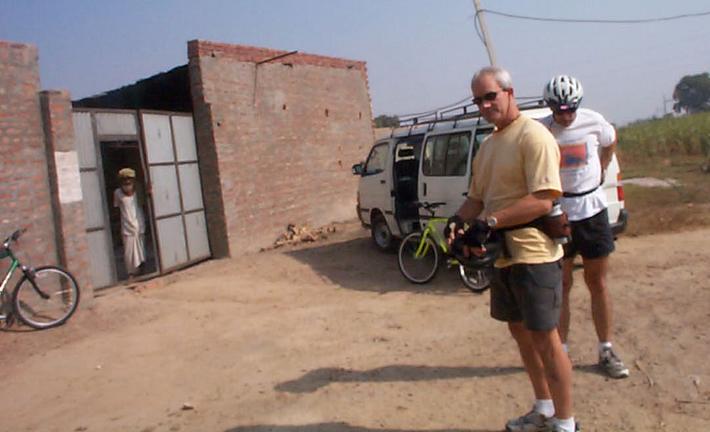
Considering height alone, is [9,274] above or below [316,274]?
above

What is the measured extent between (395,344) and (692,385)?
2237 millimetres

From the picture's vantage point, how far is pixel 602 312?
4.05 m

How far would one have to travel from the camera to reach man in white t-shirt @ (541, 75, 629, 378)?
3.86 metres

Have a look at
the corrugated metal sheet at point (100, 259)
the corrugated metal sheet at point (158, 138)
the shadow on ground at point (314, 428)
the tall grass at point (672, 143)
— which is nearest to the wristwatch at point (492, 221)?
the shadow on ground at point (314, 428)

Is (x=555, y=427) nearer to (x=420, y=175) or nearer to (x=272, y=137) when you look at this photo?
(x=420, y=175)

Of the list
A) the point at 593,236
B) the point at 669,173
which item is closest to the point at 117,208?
the point at 593,236

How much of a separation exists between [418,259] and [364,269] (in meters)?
1.11

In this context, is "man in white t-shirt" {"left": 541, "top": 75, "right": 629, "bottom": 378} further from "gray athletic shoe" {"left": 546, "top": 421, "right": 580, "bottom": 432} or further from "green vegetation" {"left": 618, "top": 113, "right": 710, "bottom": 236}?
"green vegetation" {"left": 618, "top": 113, "right": 710, "bottom": 236}

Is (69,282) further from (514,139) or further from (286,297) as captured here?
(514,139)

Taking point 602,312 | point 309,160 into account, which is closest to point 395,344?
point 602,312

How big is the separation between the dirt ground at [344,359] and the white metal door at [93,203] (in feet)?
1.44

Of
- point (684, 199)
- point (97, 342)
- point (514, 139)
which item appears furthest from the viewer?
point (684, 199)

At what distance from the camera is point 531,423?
3.29m

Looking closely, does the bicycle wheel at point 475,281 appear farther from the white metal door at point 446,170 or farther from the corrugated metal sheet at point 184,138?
the corrugated metal sheet at point 184,138
